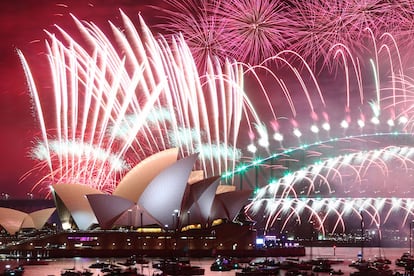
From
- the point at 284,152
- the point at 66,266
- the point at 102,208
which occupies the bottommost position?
the point at 66,266

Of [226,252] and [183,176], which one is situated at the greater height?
[183,176]

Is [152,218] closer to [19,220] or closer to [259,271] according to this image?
[259,271]

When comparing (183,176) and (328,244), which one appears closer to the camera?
(183,176)

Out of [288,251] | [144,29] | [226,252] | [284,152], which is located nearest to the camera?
[144,29]

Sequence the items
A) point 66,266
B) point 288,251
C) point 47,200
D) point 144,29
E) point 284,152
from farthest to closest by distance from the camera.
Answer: point 47,200 < point 284,152 < point 288,251 < point 66,266 < point 144,29

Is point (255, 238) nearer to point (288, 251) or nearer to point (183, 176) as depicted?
point (288, 251)

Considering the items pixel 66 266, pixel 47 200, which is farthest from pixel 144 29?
pixel 47 200

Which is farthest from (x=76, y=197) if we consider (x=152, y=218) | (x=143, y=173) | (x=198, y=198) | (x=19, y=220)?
(x=19, y=220)
